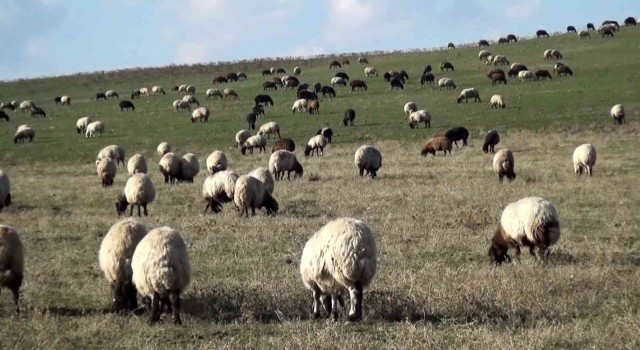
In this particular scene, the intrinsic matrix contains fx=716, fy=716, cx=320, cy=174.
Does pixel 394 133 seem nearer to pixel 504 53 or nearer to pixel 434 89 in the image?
pixel 434 89

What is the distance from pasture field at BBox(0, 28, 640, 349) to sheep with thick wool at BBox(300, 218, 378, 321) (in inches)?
14.1

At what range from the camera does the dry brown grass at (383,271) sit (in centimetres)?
→ 802

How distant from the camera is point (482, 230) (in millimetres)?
14898

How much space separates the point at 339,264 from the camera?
343 inches

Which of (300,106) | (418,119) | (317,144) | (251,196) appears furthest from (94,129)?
(251,196)

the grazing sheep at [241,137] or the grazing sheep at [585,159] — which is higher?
the grazing sheep at [241,137]

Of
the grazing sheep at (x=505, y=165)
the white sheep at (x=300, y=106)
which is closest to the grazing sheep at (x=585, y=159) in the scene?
the grazing sheep at (x=505, y=165)

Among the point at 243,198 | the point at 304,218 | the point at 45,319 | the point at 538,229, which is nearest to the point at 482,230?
the point at 538,229

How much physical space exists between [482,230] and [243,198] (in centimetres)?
633

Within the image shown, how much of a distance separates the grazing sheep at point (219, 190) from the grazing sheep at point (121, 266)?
31.3 ft

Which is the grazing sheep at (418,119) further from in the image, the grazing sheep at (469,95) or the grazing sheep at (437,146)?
the grazing sheep at (469,95)

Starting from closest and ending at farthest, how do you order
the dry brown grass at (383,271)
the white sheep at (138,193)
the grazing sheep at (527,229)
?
1. the dry brown grass at (383,271)
2. the grazing sheep at (527,229)
3. the white sheep at (138,193)

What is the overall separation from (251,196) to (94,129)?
27971mm

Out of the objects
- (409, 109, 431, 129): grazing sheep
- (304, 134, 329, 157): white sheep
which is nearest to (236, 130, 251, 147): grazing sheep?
(304, 134, 329, 157): white sheep
